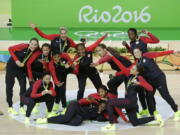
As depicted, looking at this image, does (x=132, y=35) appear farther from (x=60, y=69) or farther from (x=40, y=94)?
(x=40, y=94)

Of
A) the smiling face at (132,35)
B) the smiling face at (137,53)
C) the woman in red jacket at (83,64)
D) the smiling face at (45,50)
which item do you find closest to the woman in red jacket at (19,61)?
the smiling face at (45,50)

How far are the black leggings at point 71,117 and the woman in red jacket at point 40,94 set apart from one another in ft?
1.13

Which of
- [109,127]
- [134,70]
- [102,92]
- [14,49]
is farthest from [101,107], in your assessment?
[14,49]

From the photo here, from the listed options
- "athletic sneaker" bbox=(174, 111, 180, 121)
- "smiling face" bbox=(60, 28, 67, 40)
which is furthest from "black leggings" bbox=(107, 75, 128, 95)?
"smiling face" bbox=(60, 28, 67, 40)

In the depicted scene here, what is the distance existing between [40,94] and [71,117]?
715 mm

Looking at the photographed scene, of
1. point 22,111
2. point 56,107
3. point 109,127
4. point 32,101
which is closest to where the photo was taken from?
point 109,127

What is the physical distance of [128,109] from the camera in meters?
7.35

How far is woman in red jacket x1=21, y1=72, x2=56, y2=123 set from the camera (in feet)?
25.2

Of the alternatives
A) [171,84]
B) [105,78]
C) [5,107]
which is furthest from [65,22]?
[5,107]

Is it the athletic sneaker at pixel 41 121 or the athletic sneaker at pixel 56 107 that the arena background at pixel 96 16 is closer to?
the athletic sneaker at pixel 56 107

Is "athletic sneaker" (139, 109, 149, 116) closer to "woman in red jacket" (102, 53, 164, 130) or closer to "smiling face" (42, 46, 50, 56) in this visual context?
"woman in red jacket" (102, 53, 164, 130)

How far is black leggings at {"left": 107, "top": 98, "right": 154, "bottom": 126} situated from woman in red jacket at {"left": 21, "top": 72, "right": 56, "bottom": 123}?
3.79ft

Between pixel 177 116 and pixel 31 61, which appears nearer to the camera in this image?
pixel 177 116

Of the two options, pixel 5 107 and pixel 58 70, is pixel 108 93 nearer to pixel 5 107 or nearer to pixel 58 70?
pixel 58 70
